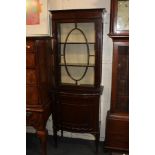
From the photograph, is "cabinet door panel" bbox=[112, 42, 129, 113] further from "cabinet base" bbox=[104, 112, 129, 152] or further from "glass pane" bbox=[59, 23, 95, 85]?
"glass pane" bbox=[59, 23, 95, 85]

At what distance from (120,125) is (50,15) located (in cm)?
160

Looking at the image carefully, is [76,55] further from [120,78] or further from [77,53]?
[120,78]

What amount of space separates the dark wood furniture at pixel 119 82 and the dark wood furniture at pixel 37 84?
732 mm

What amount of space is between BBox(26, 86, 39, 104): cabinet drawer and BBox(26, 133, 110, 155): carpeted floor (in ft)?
2.41

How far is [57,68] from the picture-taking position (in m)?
2.67

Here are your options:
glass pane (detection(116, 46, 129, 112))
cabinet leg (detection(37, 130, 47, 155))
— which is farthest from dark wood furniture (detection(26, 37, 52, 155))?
glass pane (detection(116, 46, 129, 112))

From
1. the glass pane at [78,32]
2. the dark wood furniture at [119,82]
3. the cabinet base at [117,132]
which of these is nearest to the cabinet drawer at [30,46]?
the glass pane at [78,32]

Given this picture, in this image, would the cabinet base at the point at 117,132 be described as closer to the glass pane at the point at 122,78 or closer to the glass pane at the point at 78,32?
the glass pane at the point at 122,78

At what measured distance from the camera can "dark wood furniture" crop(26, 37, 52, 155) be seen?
7.45ft

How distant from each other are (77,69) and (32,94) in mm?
672

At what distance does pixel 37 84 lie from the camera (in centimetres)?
233
